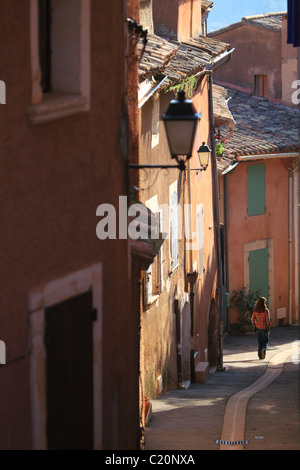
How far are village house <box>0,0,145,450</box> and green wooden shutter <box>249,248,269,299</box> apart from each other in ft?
58.0

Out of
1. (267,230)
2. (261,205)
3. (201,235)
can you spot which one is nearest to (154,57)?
(201,235)

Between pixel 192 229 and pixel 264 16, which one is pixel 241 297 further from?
pixel 264 16

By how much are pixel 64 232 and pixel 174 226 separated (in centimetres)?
940

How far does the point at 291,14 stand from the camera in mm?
14297

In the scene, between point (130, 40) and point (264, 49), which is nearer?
point (130, 40)

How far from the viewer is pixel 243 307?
80.5ft

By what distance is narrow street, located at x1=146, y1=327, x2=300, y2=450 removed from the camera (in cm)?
873

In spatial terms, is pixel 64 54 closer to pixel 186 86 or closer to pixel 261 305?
pixel 186 86

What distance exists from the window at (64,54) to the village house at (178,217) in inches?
93.9

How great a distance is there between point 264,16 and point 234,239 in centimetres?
1043

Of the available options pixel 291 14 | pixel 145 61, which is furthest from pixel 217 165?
pixel 145 61

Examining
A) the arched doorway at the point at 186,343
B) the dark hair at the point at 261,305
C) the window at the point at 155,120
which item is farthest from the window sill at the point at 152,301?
the dark hair at the point at 261,305

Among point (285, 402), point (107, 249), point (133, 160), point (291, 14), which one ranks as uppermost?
point (291, 14)

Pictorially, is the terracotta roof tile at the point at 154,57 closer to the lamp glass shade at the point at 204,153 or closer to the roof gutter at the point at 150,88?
the roof gutter at the point at 150,88
